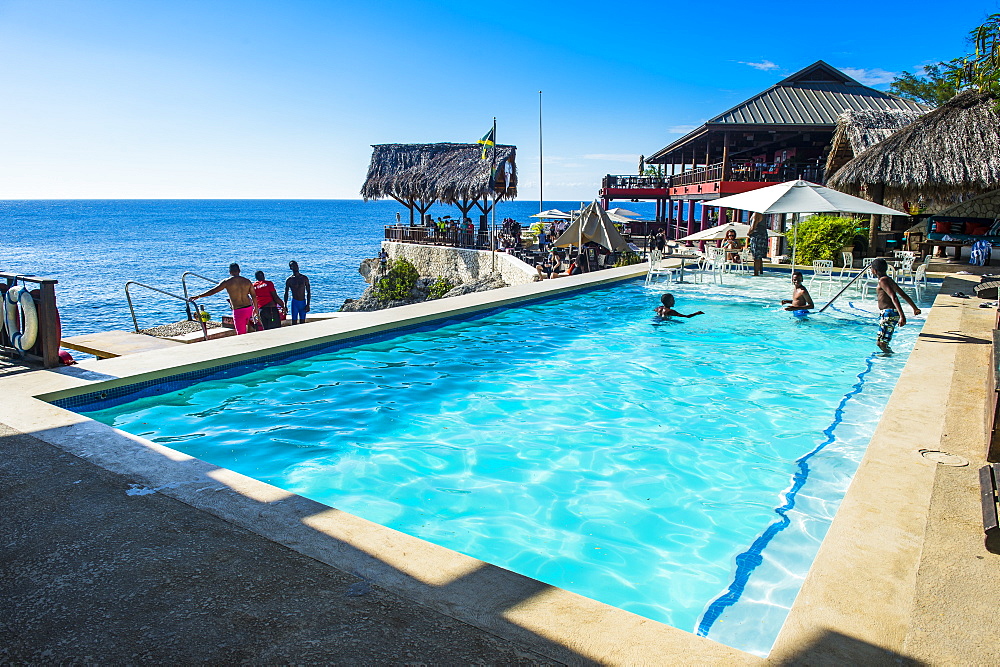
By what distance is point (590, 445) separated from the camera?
5.40m

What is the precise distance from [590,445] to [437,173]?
2513 centimetres

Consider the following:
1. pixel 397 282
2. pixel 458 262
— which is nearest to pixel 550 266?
pixel 458 262

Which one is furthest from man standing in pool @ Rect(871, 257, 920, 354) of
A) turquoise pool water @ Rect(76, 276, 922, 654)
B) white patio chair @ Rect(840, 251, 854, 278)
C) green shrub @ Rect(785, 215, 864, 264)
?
green shrub @ Rect(785, 215, 864, 264)

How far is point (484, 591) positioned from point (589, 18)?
30.0m

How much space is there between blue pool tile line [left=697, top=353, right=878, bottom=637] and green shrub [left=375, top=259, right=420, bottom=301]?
21.6 m

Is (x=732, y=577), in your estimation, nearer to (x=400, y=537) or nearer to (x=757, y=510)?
(x=757, y=510)

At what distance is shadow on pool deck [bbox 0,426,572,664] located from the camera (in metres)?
1.97

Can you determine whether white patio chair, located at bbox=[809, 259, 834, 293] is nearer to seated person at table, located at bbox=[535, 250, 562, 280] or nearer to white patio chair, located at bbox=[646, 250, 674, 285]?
white patio chair, located at bbox=[646, 250, 674, 285]

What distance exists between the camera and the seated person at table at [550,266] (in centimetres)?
1738

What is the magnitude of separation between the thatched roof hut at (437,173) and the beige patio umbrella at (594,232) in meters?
10.5

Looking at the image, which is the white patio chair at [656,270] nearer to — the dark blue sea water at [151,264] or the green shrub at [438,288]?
the green shrub at [438,288]

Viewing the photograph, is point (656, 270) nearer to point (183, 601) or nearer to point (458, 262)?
point (458, 262)

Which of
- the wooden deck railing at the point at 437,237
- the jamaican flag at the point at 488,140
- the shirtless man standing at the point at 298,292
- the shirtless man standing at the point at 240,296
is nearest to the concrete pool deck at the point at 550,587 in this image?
the shirtless man standing at the point at 240,296

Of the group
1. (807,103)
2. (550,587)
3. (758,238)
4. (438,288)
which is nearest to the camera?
(550,587)
